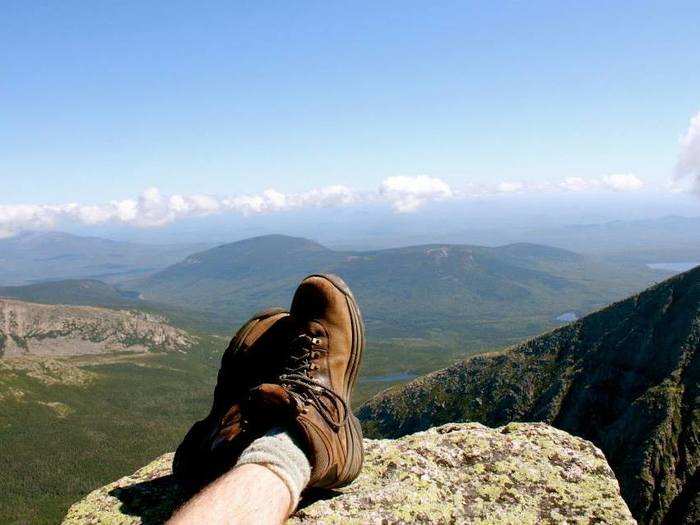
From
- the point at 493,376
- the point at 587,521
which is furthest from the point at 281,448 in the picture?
the point at 493,376

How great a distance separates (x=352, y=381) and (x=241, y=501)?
3267mm

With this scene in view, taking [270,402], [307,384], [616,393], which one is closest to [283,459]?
[270,402]

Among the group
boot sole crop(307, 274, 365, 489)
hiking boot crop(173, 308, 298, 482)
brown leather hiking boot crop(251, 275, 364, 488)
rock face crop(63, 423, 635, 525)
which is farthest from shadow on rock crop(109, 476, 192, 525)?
boot sole crop(307, 274, 365, 489)

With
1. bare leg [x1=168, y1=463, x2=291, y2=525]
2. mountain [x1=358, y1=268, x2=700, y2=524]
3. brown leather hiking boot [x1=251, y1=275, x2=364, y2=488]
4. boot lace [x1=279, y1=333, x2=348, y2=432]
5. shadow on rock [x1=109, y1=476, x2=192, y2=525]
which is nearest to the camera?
bare leg [x1=168, y1=463, x2=291, y2=525]

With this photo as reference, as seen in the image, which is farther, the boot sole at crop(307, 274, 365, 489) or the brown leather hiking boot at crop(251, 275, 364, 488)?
the boot sole at crop(307, 274, 365, 489)

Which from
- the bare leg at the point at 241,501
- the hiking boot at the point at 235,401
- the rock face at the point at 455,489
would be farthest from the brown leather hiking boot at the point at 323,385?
the bare leg at the point at 241,501

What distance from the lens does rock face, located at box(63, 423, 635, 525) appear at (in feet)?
18.1

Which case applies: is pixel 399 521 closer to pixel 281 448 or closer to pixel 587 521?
pixel 281 448

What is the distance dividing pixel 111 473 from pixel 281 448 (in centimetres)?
19169

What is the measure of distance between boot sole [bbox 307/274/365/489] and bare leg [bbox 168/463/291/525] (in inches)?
58.5

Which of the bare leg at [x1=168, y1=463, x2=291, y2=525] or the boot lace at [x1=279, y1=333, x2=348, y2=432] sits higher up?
the boot lace at [x1=279, y1=333, x2=348, y2=432]

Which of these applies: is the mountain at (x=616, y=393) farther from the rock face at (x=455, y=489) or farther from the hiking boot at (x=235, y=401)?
the hiking boot at (x=235, y=401)

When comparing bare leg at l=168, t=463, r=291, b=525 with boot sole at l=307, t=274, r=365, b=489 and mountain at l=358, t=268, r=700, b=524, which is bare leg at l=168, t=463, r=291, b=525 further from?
mountain at l=358, t=268, r=700, b=524

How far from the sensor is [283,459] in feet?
15.8
